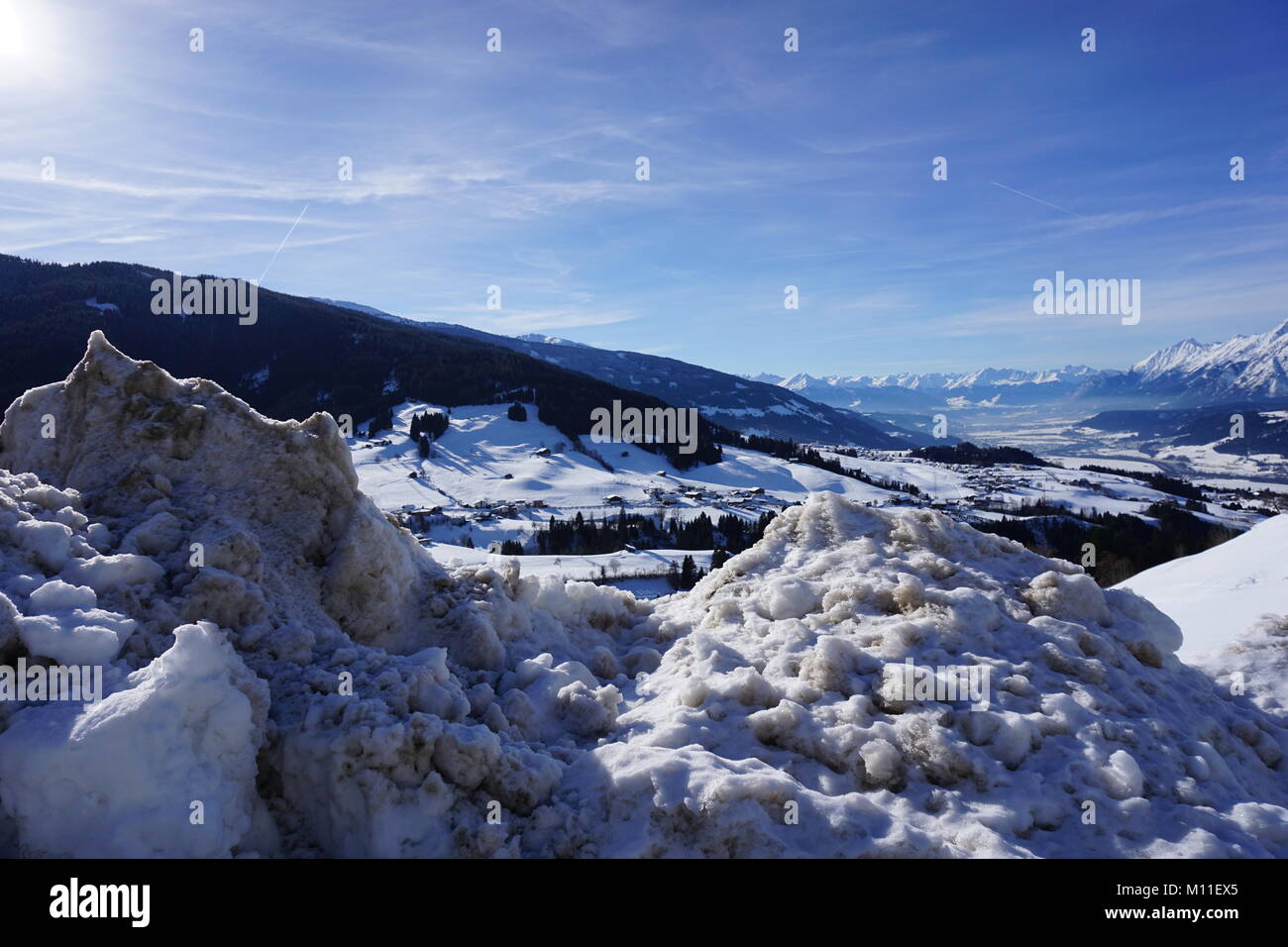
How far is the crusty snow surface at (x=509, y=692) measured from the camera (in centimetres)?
374

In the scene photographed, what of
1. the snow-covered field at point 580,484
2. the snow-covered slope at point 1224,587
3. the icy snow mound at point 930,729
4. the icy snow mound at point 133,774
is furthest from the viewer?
the snow-covered field at point 580,484

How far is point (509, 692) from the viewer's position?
17.1 feet

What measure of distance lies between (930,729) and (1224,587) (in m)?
9.27

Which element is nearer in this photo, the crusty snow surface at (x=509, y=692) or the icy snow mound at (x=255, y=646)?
the icy snow mound at (x=255, y=646)

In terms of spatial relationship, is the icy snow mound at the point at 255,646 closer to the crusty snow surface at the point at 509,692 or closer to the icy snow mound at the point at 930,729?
the crusty snow surface at the point at 509,692

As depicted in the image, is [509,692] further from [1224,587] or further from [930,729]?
[1224,587]

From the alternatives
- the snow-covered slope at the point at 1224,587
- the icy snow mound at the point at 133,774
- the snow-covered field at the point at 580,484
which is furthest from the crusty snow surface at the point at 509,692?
the snow-covered field at the point at 580,484

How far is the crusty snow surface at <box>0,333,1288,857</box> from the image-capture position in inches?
147

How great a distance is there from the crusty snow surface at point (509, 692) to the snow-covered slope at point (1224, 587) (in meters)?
1.38

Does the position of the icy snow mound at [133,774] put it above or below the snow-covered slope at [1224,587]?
above

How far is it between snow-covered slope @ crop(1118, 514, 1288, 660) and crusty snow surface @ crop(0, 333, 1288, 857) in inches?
54.4

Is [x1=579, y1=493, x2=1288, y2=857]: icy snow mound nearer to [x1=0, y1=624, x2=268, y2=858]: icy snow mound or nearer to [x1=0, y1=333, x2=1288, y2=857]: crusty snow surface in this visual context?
[x1=0, y1=333, x2=1288, y2=857]: crusty snow surface

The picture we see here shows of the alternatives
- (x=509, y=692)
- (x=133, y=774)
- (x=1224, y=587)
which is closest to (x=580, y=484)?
(x=1224, y=587)
